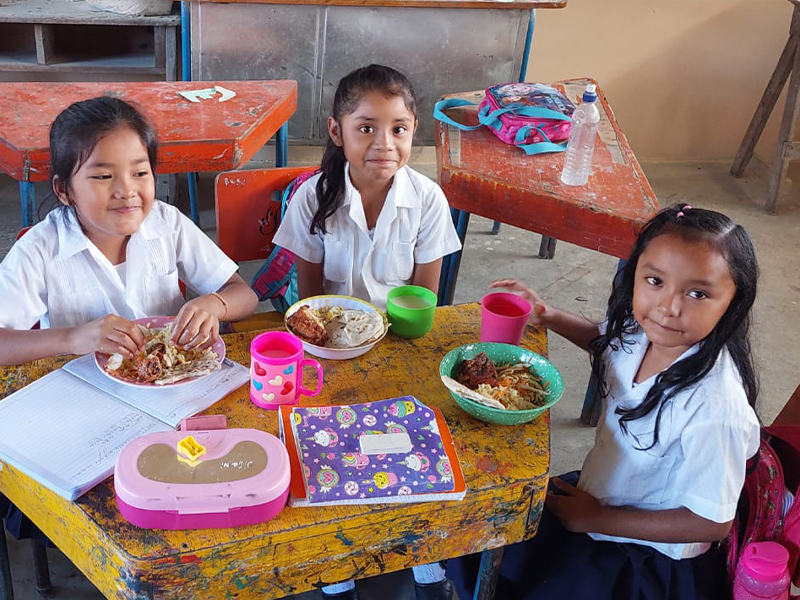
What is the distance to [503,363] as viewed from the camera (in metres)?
1.64

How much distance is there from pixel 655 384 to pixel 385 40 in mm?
2781

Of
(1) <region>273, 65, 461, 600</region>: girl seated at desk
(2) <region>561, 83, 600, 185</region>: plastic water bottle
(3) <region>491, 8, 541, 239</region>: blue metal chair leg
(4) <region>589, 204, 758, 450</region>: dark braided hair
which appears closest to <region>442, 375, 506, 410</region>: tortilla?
(4) <region>589, 204, 758, 450</region>: dark braided hair

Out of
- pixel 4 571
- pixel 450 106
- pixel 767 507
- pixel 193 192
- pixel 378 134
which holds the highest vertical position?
pixel 378 134

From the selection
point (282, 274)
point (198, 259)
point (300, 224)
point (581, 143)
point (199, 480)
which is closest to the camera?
point (199, 480)

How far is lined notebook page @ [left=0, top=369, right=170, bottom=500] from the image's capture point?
125cm

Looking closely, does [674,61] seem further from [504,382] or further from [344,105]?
[504,382]

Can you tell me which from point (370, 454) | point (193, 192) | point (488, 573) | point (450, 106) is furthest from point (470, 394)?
point (193, 192)

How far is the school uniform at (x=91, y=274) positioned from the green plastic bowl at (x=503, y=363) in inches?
26.9

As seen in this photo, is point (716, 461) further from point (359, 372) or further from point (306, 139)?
point (306, 139)

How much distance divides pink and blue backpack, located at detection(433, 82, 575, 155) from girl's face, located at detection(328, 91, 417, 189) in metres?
0.66

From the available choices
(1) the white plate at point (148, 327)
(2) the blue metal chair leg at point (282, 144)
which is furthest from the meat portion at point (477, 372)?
(2) the blue metal chair leg at point (282, 144)

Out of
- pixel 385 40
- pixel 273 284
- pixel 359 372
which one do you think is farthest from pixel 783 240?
pixel 359 372

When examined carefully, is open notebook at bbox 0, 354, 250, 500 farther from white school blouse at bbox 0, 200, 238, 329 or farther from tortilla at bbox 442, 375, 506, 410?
tortilla at bbox 442, 375, 506, 410

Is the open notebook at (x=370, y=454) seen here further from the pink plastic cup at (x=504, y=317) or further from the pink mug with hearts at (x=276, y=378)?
the pink plastic cup at (x=504, y=317)
